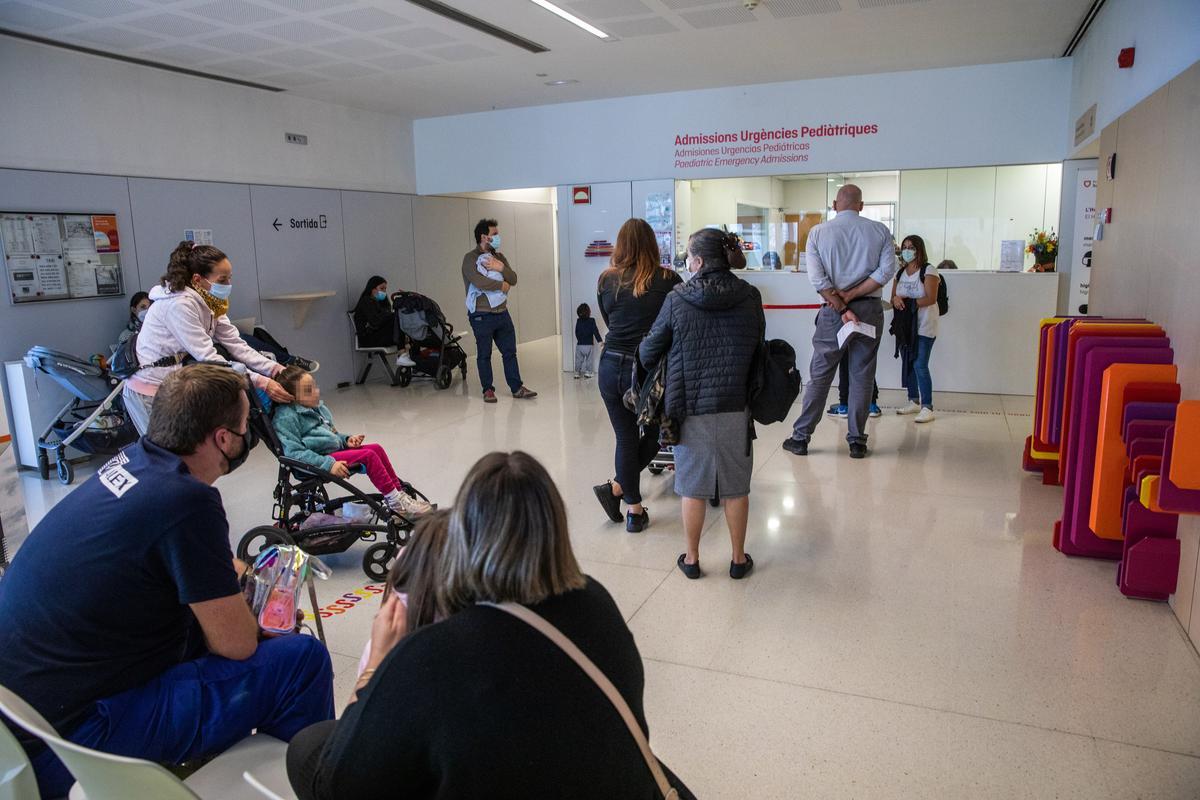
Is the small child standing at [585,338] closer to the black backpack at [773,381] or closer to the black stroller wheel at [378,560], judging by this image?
the black stroller wheel at [378,560]

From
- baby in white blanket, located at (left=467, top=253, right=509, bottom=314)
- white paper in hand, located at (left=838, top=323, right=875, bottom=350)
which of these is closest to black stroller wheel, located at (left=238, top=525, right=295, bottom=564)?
white paper in hand, located at (left=838, top=323, right=875, bottom=350)

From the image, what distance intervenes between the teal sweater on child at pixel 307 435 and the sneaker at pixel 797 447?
10.5 feet

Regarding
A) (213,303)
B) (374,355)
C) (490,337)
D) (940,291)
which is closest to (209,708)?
(213,303)

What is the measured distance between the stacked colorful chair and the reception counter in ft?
13.2

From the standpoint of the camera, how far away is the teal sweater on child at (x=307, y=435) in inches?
155

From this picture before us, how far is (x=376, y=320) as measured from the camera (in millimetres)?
9461

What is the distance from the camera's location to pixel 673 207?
30.4 ft

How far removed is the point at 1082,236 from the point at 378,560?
6935 mm

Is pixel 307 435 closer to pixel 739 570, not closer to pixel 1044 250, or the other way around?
pixel 739 570

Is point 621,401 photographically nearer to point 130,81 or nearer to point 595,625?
point 595,625

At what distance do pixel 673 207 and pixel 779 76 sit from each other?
68.3 inches

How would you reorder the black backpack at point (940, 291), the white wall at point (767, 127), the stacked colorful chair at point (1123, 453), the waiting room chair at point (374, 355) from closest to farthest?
the stacked colorful chair at point (1123, 453)
the black backpack at point (940, 291)
the white wall at point (767, 127)
the waiting room chair at point (374, 355)

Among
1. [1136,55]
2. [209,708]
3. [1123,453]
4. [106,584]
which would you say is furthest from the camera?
[1136,55]

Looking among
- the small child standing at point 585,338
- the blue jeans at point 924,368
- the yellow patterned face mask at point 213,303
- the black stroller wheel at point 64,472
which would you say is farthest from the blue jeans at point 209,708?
the small child standing at point 585,338
